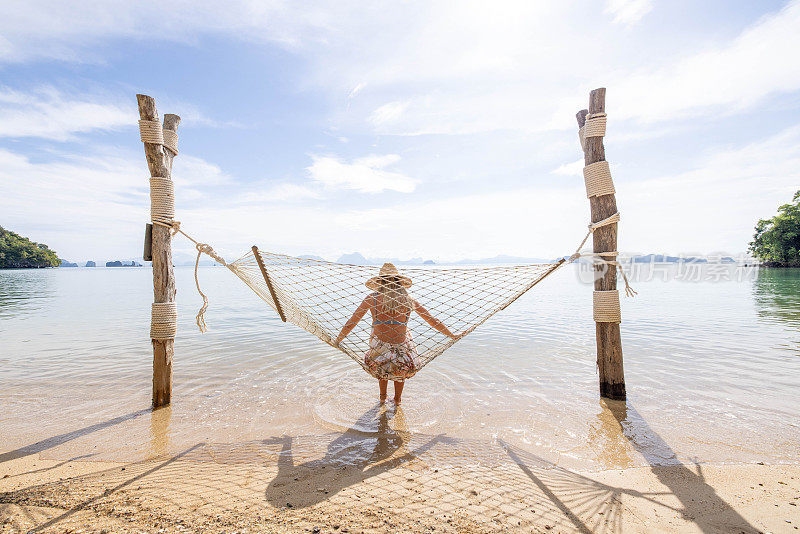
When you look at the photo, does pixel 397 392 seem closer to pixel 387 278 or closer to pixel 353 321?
pixel 353 321

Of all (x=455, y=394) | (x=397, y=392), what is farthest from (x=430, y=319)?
(x=455, y=394)

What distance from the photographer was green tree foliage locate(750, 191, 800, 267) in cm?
3456

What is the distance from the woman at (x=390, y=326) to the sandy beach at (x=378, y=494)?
0.66m

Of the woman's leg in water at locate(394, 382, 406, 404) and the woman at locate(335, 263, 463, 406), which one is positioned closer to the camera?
the woman at locate(335, 263, 463, 406)

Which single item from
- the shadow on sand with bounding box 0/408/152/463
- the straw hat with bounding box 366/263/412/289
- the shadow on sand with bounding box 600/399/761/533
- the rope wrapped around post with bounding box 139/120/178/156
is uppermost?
the rope wrapped around post with bounding box 139/120/178/156

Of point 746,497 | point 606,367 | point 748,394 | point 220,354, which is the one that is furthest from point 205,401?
point 748,394

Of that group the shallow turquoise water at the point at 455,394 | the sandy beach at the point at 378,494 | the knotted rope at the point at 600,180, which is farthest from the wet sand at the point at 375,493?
the knotted rope at the point at 600,180

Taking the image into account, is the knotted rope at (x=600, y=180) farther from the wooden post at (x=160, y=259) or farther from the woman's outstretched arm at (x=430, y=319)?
the wooden post at (x=160, y=259)

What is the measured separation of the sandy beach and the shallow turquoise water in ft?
0.89

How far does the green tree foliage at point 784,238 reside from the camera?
34562 millimetres

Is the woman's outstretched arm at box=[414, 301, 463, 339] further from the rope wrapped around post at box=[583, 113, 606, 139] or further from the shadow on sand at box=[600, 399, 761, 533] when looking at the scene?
the rope wrapped around post at box=[583, 113, 606, 139]

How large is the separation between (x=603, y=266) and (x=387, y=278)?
1758 mm

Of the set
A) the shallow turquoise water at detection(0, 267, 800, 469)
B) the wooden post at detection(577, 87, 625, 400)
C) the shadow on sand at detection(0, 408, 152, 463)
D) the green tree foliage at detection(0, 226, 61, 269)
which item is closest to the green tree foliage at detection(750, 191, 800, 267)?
the shallow turquoise water at detection(0, 267, 800, 469)

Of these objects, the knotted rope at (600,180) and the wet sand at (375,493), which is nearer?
the wet sand at (375,493)
